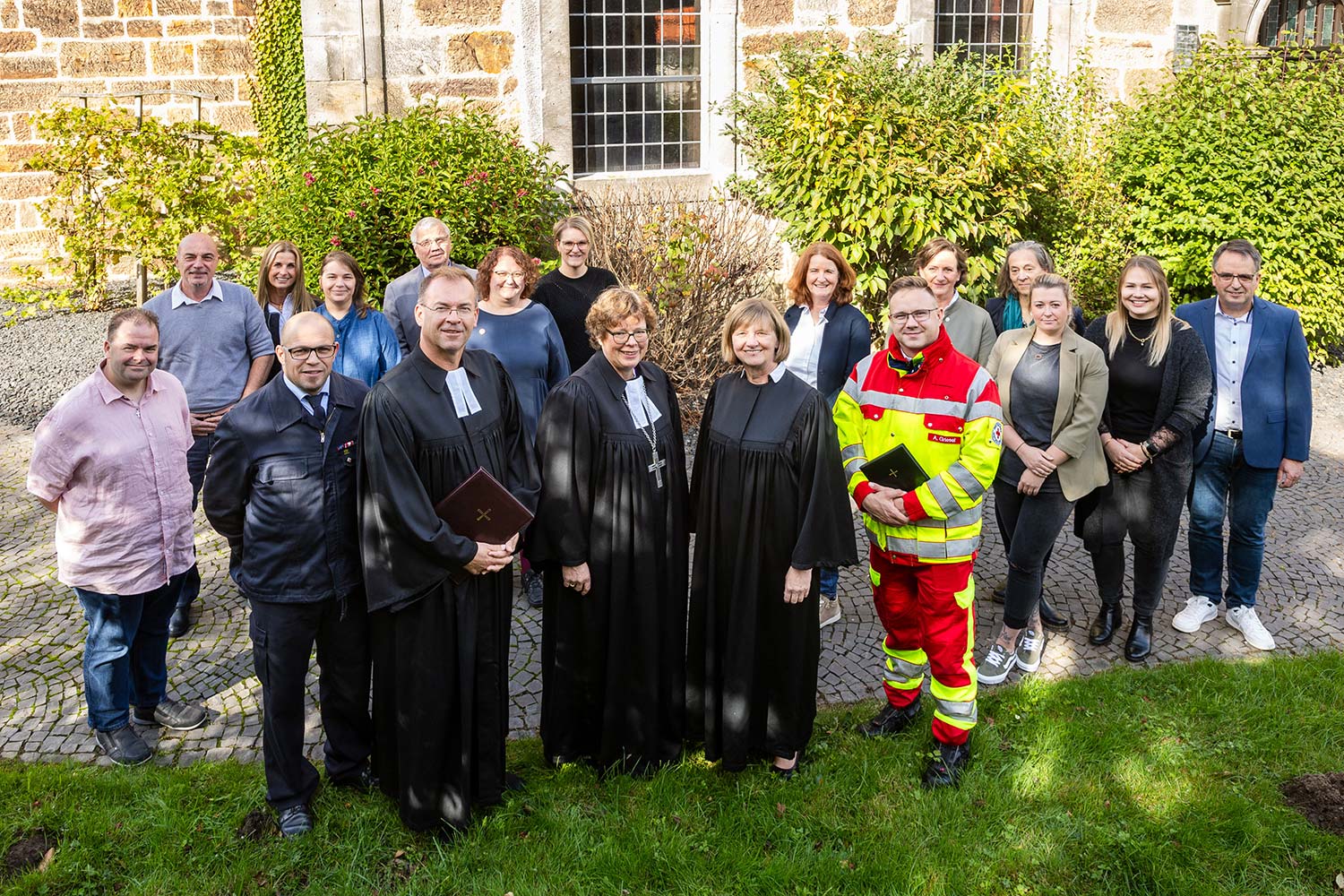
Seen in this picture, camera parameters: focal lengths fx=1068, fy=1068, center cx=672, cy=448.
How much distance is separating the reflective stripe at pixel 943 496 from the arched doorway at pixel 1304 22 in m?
12.6

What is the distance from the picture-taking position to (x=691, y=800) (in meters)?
4.25

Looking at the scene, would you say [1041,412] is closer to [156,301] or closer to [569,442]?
[569,442]

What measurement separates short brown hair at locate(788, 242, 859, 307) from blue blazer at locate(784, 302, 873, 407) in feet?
0.26

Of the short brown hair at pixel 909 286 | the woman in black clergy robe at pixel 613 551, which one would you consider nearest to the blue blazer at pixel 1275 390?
the short brown hair at pixel 909 286

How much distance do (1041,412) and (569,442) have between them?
2.39 metres

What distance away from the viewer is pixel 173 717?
189 inches

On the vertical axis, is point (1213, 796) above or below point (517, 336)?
below

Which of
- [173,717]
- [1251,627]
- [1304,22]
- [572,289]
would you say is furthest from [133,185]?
[1304,22]

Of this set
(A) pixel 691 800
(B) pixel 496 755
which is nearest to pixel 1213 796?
(A) pixel 691 800

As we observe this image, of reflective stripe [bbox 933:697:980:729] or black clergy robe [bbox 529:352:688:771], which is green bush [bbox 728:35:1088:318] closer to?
black clergy robe [bbox 529:352:688:771]

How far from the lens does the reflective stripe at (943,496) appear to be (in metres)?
4.20

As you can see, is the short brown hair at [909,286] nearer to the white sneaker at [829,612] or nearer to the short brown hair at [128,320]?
the white sneaker at [829,612]

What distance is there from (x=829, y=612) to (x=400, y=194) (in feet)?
16.9

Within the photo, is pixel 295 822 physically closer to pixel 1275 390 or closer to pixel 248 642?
pixel 248 642
